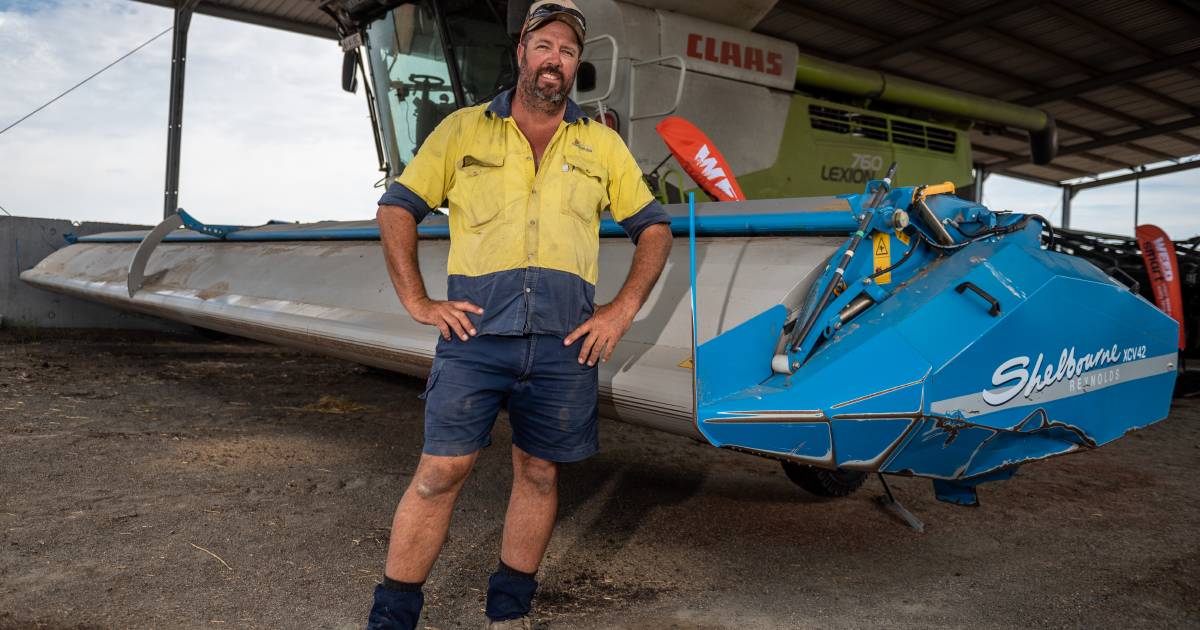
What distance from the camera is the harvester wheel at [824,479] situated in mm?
3268

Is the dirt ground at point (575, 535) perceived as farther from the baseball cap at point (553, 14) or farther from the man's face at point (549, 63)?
the baseball cap at point (553, 14)

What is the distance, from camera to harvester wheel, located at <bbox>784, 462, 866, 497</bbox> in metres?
3.27

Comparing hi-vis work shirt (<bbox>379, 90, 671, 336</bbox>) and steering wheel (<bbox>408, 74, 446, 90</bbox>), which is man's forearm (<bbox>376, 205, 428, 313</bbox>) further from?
steering wheel (<bbox>408, 74, 446, 90</bbox>)

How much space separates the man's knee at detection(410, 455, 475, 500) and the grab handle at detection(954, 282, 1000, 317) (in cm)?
123

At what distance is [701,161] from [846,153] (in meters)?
2.11

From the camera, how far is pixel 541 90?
195cm

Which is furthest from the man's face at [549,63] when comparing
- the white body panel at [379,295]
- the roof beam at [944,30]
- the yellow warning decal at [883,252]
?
the roof beam at [944,30]

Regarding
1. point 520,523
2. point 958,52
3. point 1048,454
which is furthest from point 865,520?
point 958,52

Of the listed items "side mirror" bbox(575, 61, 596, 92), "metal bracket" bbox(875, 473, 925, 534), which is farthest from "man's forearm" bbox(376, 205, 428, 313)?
"side mirror" bbox(575, 61, 596, 92)

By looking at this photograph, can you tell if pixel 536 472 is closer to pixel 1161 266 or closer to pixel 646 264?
pixel 646 264

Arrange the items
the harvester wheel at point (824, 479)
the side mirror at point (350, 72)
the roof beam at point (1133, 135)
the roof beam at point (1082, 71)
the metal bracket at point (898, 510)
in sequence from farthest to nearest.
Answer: the roof beam at point (1133, 135) < the roof beam at point (1082, 71) < the side mirror at point (350, 72) < the harvester wheel at point (824, 479) < the metal bracket at point (898, 510)

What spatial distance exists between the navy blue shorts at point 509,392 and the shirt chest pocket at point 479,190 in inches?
10.4

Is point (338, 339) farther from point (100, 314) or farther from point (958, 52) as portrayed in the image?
point (958, 52)

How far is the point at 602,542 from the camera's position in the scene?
2789 millimetres
